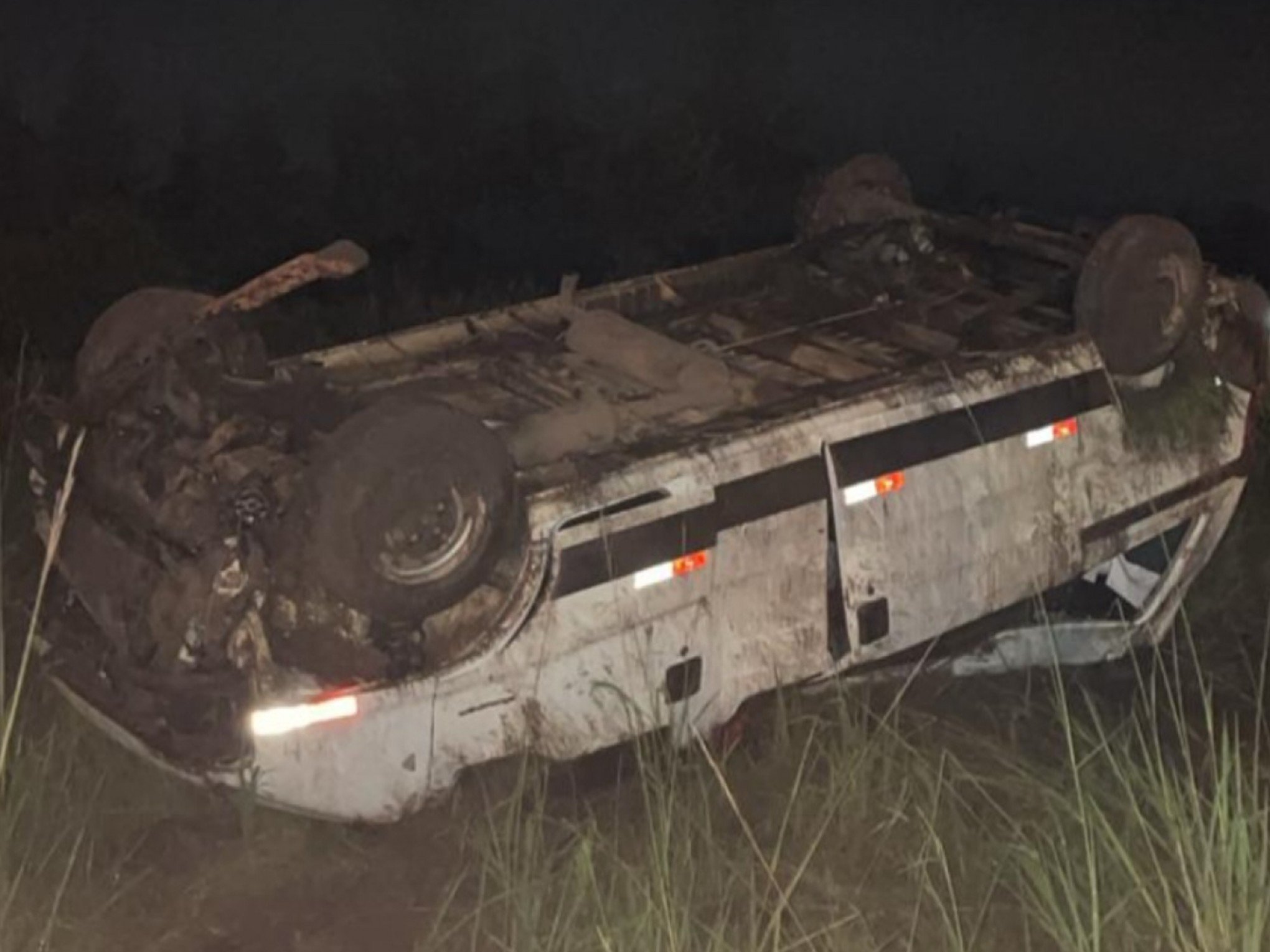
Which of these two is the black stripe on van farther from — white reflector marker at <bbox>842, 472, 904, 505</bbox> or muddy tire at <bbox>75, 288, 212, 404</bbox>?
muddy tire at <bbox>75, 288, 212, 404</bbox>

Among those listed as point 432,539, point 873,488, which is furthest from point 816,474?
point 432,539

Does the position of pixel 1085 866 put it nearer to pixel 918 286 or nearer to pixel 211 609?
pixel 211 609

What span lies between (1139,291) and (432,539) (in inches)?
104

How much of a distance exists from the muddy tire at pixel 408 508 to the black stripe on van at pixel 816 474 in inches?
12.0

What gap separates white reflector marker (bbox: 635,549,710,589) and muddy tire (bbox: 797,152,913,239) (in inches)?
100

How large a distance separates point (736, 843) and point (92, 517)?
2.01m

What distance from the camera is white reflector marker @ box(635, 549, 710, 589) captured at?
475cm

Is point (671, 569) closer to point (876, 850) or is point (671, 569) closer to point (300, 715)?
point (876, 850)

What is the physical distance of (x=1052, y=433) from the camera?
5.58 m

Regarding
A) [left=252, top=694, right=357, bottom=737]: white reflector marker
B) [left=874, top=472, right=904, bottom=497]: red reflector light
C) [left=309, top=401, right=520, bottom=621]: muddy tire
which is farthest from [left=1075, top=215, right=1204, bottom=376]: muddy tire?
[left=252, top=694, right=357, bottom=737]: white reflector marker

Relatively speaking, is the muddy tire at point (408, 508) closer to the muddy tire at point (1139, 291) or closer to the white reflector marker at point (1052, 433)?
the white reflector marker at point (1052, 433)

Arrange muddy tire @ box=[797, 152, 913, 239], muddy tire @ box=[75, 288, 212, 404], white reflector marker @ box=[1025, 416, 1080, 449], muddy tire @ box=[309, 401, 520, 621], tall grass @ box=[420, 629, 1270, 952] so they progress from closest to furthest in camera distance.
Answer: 1. tall grass @ box=[420, 629, 1270, 952]
2. muddy tire @ box=[309, 401, 520, 621]
3. muddy tire @ box=[75, 288, 212, 404]
4. white reflector marker @ box=[1025, 416, 1080, 449]
5. muddy tire @ box=[797, 152, 913, 239]

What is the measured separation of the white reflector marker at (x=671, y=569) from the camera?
4.75 metres

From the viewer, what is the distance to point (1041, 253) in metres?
6.45
